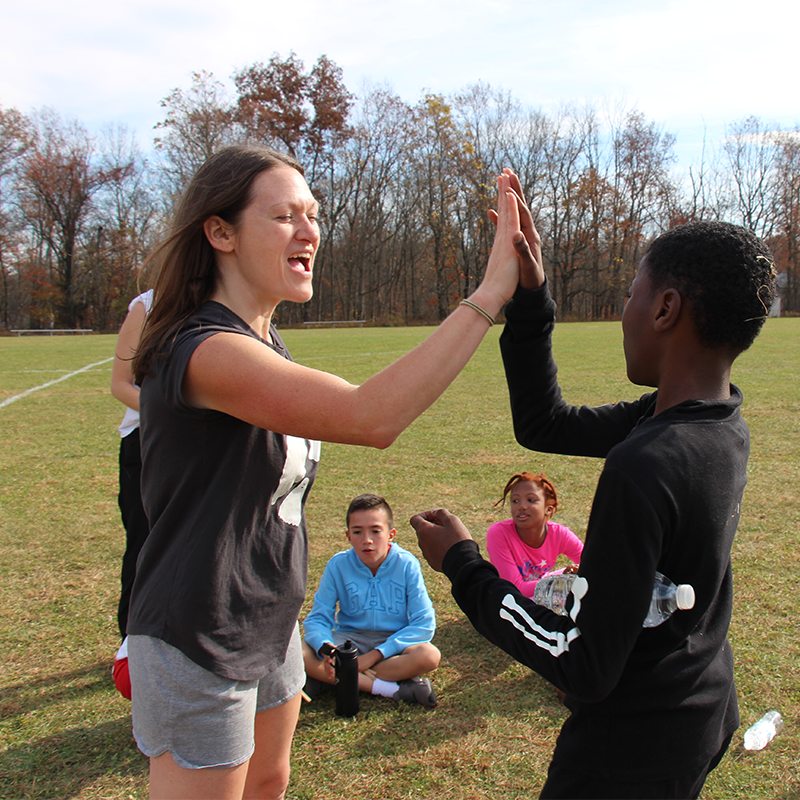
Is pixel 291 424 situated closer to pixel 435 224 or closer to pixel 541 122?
pixel 435 224

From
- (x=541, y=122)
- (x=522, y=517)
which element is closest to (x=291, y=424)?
(x=522, y=517)

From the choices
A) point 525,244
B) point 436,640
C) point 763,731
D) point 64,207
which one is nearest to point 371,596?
point 436,640

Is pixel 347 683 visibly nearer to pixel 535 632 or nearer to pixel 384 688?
pixel 384 688

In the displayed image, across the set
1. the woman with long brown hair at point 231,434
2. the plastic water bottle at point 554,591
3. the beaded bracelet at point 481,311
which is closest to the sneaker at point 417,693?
the plastic water bottle at point 554,591

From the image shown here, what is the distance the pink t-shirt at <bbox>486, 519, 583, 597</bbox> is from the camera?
3994 millimetres

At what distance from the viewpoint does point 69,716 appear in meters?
3.26

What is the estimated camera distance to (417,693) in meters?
3.36

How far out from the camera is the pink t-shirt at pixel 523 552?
157 inches

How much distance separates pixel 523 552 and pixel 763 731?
1.46 meters

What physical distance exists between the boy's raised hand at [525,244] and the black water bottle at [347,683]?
2123mm

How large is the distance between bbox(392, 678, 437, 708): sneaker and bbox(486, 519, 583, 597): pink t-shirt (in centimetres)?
84

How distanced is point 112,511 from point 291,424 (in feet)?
18.0

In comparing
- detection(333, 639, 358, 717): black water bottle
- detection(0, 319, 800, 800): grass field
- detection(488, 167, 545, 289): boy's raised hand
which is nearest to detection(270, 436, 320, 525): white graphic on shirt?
detection(488, 167, 545, 289): boy's raised hand

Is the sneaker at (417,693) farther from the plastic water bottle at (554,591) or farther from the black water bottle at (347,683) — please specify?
the plastic water bottle at (554,591)
